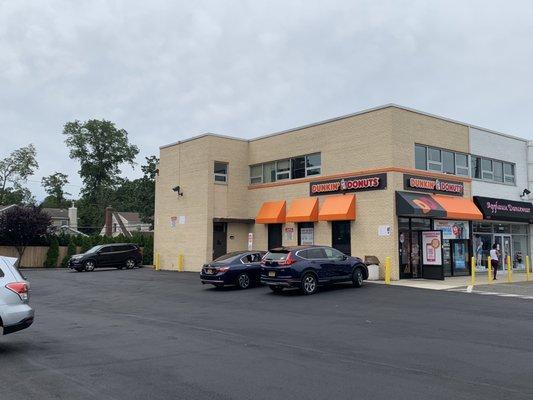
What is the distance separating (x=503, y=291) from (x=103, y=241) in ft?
105

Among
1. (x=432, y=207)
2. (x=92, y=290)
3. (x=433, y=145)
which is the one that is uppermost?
(x=433, y=145)

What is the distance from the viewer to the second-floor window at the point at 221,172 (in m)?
31.3

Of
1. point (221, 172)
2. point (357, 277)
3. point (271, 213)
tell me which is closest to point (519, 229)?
point (271, 213)

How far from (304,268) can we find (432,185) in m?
10.5

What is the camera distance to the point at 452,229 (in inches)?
1038

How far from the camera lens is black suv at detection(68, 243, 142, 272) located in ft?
110

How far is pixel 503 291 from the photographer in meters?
19.5

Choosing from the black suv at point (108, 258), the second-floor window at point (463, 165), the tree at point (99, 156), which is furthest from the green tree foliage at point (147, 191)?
the second-floor window at point (463, 165)

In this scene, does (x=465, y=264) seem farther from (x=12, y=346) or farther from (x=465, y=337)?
(x=12, y=346)

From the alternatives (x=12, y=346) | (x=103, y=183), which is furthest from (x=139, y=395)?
(x=103, y=183)

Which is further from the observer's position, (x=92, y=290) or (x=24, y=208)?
(x=24, y=208)

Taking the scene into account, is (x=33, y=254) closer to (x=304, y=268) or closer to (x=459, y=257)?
(x=304, y=268)

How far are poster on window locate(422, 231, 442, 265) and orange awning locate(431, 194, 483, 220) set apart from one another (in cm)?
Answer: 170

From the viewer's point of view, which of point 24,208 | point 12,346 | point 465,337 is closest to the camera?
point 12,346
